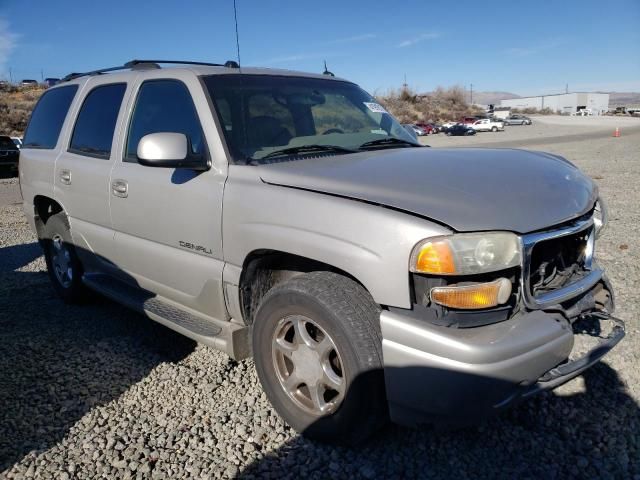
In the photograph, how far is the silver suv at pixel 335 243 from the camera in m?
2.14

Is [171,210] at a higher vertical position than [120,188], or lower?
lower

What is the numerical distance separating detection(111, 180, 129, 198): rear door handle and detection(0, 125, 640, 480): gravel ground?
115 cm

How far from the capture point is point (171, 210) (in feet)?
10.6

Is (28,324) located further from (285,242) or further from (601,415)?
(601,415)

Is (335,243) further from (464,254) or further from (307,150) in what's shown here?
(307,150)

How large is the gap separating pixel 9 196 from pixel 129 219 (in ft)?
38.1

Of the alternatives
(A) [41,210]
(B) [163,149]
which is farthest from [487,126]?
(B) [163,149]

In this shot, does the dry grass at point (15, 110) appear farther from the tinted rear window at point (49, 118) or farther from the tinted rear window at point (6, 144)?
the tinted rear window at point (49, 118)

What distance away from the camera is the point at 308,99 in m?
3.65

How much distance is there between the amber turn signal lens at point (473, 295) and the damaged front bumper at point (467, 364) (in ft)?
0.33

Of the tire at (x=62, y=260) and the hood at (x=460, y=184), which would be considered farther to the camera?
the tire at (x=62, y=260)

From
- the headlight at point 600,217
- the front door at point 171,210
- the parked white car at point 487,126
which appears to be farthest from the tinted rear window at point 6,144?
the parked white car at point 487,126

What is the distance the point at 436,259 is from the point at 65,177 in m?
3.43

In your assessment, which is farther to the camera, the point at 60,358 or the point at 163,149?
the point at 60,358
